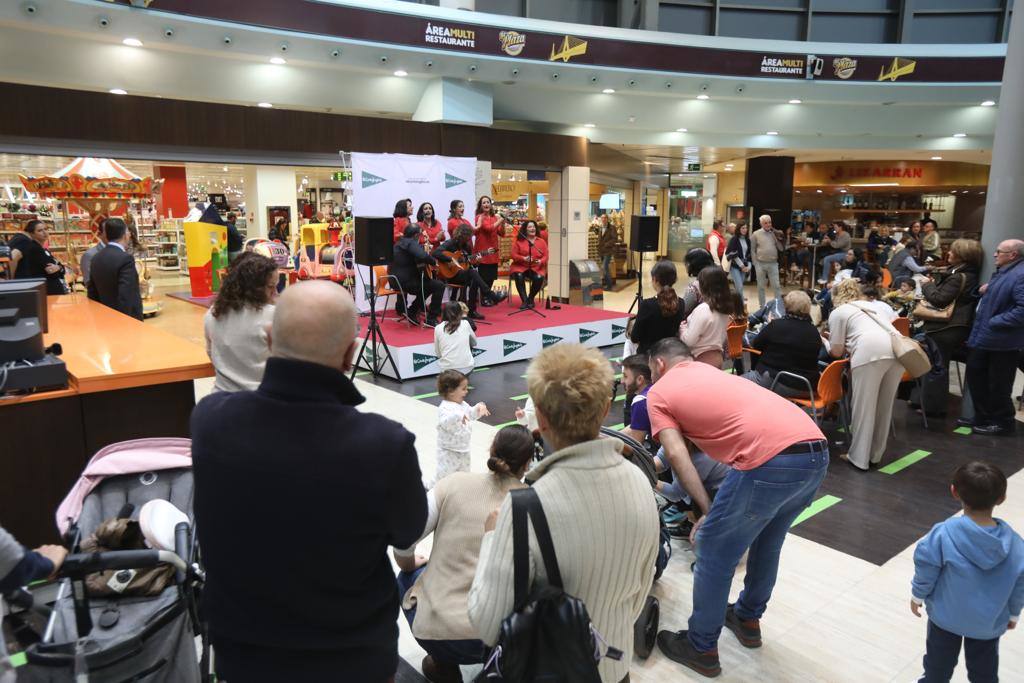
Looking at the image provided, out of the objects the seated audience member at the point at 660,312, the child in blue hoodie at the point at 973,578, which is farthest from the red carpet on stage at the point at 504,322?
the child in blue hoodie at the point at 973,578

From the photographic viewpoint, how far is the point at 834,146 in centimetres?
1474

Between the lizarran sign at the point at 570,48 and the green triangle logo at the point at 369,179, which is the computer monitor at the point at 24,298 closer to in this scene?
the lizarran sign at the point at 570,48

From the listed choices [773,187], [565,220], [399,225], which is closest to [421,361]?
[399,225]

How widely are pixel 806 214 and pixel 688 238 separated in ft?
12.4

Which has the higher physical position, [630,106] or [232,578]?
[630,106]

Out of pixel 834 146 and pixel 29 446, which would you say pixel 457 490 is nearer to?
pixel 29 446

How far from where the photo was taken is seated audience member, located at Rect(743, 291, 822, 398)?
4969mm

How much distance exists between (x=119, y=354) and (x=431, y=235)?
623 centimetres

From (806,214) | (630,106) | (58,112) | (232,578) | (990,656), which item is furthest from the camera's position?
(806,214)

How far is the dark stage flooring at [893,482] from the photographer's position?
4062mm

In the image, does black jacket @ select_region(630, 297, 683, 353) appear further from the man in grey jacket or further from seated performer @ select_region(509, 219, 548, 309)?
the man in grey jacket

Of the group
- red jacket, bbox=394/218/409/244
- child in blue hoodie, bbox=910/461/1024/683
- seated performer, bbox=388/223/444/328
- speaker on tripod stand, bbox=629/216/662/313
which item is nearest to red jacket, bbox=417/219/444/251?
red jacket, bbox=394/218/409/244

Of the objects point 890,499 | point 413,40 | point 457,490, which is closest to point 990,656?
point 457,490

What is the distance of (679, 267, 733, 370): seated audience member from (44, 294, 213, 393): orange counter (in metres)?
2.97
